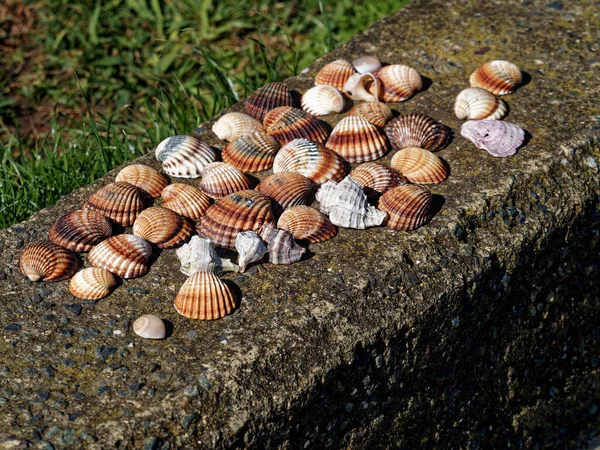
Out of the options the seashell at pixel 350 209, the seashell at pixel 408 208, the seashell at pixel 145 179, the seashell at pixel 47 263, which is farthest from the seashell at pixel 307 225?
the seashell at pixel 47 263

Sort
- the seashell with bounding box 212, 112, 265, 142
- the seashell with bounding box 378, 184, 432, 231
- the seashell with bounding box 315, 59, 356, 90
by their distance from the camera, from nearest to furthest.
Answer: the seashell with bounding box 378, 184, 432, 231 → the seashell with bounding box 212, 112, 265, 142 → the seashell with bounding box 315, 59, 356, 90

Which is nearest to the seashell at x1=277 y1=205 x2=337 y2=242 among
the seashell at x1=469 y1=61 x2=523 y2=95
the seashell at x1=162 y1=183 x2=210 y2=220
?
the seashell at x1=162 y1=183 x2=210 y2=220

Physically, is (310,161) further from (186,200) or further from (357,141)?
(186,200)

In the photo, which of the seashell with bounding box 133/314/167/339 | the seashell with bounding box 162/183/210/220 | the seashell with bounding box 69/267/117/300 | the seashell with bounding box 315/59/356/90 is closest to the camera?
the seashell with bounding box 133/314/167/339

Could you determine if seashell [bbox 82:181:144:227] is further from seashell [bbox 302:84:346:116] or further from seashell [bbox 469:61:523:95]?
seashell [bbox 469:61:523:95]

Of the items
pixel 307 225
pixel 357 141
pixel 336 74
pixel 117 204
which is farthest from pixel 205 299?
pixel 336 74

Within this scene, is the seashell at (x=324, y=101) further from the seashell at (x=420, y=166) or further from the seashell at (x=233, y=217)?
the seashell at (x=233, y=217)
